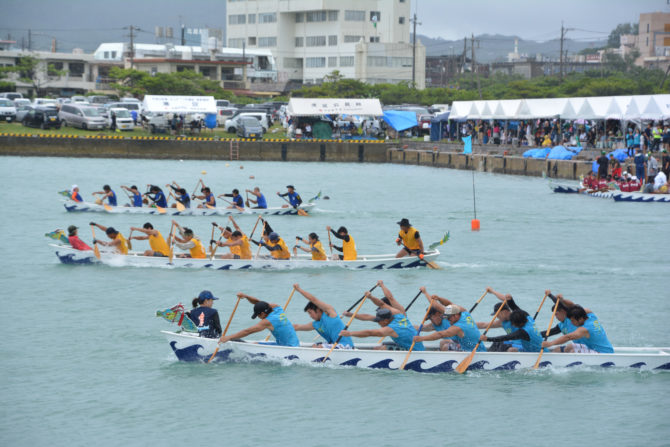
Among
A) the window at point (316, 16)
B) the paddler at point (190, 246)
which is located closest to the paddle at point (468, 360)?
the paddler at point (190, 246)

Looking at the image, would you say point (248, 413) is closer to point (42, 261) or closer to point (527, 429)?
point (527, 429)

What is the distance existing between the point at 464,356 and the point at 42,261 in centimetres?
1437

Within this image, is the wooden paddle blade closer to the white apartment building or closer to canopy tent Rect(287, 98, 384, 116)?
canopy tent Rect(287, 98, 384, 116)

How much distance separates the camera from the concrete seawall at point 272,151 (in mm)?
52188

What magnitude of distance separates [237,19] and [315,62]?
15.1 meters

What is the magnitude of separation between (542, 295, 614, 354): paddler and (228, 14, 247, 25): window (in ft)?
349

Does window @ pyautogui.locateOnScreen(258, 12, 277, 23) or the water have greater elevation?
window @ pyautogui.locateOnScreen(258, 12, 277, 23)

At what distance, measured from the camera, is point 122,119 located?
58.4 metres

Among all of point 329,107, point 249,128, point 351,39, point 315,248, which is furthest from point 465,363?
point 351,39

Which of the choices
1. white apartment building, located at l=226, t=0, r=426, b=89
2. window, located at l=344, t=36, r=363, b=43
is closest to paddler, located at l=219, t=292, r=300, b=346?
white apartment building, located at l=226, t=0, r=426, b=89

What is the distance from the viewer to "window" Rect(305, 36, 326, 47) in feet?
353

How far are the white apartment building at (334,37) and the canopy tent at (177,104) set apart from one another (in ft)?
152

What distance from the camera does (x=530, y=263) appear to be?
980 inches

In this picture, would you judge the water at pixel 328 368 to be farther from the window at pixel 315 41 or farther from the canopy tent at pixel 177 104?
the window at pixel 315 41
